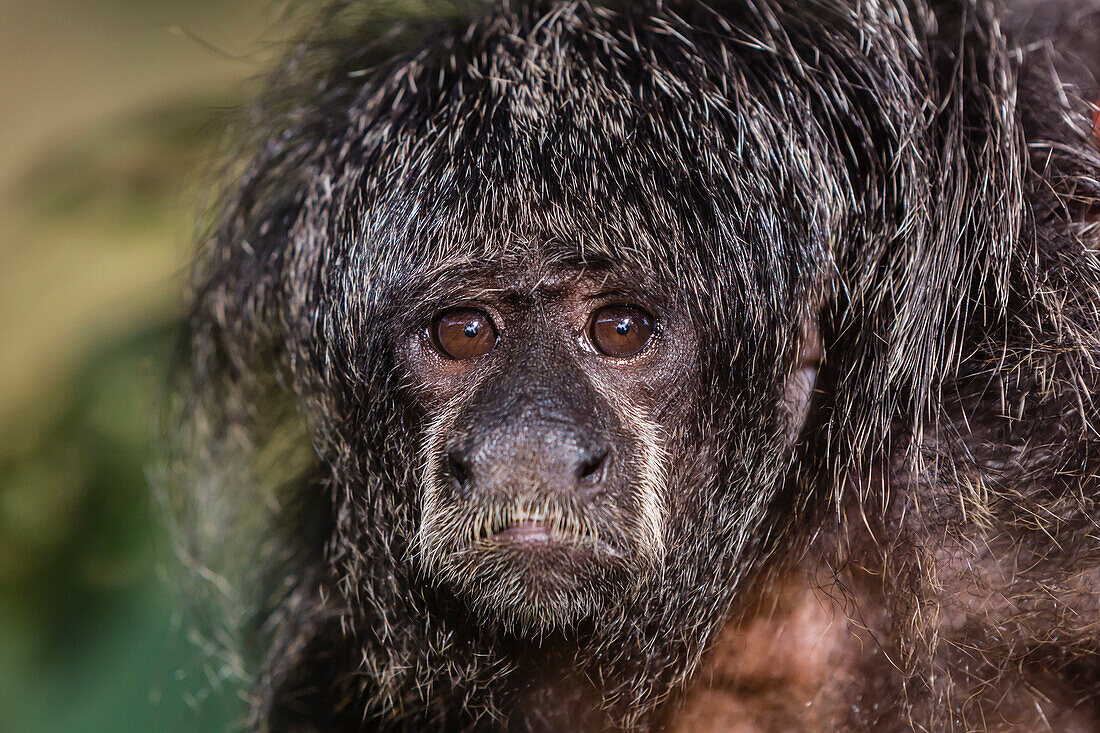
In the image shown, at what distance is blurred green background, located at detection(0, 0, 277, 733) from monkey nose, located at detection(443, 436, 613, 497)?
1073 mm

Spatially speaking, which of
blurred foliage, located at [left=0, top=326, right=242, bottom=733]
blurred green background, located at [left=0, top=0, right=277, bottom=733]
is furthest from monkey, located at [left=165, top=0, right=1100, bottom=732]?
blurred foliage, located at [left=0, top=326, right=242, bottom=733]

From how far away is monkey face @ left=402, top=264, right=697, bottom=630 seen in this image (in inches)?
59.9

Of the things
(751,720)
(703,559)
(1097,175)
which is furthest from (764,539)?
(1097,175)

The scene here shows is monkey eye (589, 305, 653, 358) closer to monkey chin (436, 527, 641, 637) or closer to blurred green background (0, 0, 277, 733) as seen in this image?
monkey chin (436, 527, 641, 637)

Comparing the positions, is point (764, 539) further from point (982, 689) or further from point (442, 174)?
point (442, 174)

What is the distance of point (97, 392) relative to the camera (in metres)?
2.47

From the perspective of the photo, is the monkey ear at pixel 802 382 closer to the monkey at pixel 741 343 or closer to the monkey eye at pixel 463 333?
→ the monkey at pixel 741 343

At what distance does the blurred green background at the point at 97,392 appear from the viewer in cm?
239

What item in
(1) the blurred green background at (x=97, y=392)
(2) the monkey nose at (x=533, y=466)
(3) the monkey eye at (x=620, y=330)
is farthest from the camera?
(1) the blurred green background at (x=97, y=392)

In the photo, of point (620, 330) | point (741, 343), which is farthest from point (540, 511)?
point (741, 343)

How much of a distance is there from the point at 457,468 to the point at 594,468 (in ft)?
0.72

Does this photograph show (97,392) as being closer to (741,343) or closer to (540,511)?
(540,511)

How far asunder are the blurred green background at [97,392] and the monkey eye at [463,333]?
819 millimetres

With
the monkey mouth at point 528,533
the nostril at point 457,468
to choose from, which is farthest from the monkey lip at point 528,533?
the nostril at point 457,468
